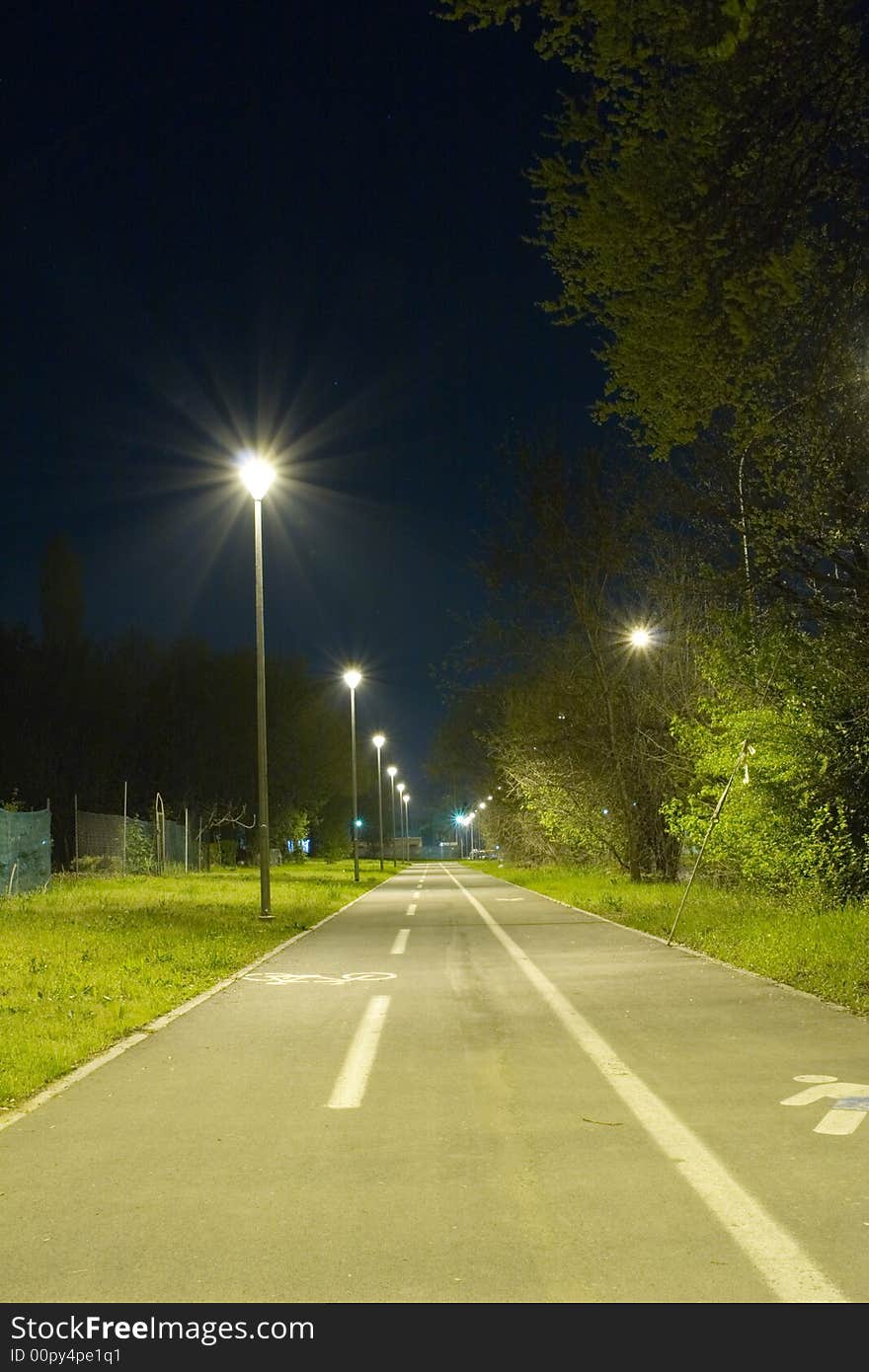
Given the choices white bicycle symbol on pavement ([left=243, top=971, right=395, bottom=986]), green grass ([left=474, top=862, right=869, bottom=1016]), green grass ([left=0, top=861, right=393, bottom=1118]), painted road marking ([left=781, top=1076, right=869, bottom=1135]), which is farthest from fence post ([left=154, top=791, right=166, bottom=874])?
painted road marking ([left=781, top=1076, right=869, bottom=1135])

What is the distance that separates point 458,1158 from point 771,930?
11687 millimetres

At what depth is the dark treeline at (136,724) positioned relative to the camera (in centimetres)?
6216

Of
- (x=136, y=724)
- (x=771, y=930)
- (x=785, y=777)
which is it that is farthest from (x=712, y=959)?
(x=136, y=724)

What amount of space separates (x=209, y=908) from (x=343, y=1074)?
18012 millimetres

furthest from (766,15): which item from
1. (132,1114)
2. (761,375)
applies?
(132,1114)

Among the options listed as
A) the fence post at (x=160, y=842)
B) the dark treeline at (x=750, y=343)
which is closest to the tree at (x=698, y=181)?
the dark treeline at (x=750, y=343)

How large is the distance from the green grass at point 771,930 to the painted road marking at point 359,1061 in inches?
166

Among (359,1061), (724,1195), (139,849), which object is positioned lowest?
(724,1195)

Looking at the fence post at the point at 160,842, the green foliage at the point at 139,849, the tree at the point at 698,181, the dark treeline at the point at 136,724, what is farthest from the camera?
the dark treeline at the point at 136,724

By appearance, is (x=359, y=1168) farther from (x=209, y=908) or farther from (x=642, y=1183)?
(x=209, y=908)

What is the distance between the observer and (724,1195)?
5449 mm

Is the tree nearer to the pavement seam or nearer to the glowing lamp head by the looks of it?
the pavement seam

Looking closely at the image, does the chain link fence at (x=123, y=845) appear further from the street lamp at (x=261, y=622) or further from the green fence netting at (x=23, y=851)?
the street lamp at (x=261, y=622)

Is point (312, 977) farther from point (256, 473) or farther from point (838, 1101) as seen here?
point (256, 473)
